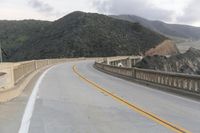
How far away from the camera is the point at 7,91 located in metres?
16.1

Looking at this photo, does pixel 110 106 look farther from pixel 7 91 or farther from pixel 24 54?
pixel 24 54

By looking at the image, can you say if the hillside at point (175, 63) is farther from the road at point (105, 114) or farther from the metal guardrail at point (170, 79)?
the road at point (105, 114)

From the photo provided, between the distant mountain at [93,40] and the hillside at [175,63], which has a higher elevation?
the distant mountain at [93,40]

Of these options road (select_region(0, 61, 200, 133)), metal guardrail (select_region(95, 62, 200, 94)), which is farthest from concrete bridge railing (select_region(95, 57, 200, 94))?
road (select_region(0, 61, 200, 133))

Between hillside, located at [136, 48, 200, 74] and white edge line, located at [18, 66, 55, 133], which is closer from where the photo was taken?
white edge line, located at [18, 66, 55, 133]

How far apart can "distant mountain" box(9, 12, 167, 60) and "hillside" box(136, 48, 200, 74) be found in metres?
A: 74.2

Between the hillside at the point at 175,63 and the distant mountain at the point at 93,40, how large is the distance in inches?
2919

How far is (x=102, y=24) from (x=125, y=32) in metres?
13.0

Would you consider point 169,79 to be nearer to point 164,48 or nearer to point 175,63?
point 175,63

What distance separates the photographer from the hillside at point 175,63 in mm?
75188

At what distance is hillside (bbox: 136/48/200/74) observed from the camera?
75.2 m

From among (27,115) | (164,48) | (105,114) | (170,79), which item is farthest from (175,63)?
(164,48)

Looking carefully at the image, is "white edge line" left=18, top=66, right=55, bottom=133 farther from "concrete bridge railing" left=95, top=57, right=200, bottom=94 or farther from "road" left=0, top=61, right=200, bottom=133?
"concrete bridge railing" left=95, top=57, right=200, bottom=94

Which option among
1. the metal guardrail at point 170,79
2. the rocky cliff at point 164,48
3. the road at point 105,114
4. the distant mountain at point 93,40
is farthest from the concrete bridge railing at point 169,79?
the rocky cliff at point 164,48
